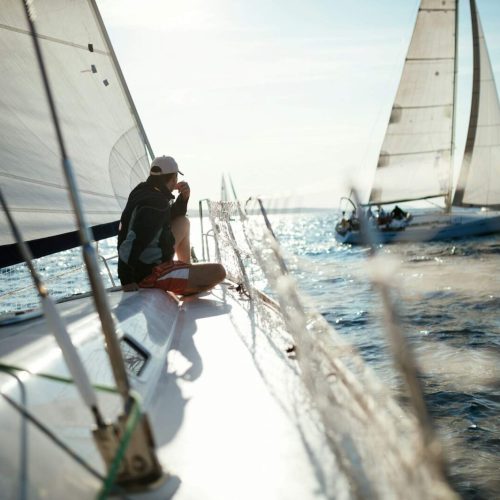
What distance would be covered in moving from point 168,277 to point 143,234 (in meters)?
0.32

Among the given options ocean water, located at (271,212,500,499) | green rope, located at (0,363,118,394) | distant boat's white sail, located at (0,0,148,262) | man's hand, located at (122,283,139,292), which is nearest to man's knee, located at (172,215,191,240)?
distant boat's white sail, located at (0,0,148,262)

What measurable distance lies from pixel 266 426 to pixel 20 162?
90.5 inches

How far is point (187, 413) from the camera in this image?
174 cm

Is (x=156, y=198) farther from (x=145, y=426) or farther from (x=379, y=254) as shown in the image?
(x=379, y=254)

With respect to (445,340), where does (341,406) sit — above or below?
above

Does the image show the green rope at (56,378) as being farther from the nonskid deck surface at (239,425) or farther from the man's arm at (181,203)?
the man's arm at (181,203)

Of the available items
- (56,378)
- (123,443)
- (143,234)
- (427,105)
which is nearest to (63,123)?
(143,234)

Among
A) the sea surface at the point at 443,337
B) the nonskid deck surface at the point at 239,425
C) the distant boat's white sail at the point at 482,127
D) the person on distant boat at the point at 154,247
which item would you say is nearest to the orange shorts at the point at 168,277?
the person on distant boat at the point at 154,247

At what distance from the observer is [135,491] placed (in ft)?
3.81

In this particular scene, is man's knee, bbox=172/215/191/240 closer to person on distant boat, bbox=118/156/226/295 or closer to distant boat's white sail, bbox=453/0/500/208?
person on distant boat, bbox=118/156/226/295

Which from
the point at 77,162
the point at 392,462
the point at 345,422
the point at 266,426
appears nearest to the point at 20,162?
the point at 77,162

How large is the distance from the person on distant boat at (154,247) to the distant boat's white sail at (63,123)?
0.40 meters

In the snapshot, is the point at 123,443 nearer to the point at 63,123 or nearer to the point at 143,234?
the point at 143,234

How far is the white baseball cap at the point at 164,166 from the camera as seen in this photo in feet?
12.3
